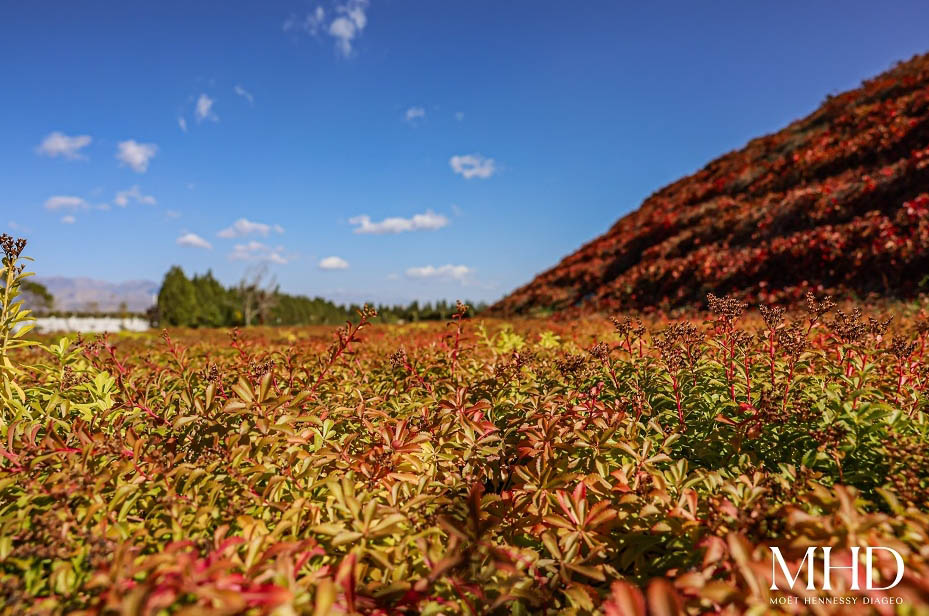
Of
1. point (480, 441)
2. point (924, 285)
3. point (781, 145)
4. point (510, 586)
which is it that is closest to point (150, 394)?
point (480, 441)

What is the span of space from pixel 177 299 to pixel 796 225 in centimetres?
5211

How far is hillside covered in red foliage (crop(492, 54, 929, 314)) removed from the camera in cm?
943

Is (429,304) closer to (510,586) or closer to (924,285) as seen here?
(924,285)

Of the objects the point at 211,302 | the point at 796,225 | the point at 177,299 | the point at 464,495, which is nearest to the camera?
the point at 464,495

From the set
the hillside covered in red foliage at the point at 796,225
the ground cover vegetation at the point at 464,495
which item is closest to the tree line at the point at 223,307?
the hillside covered in red foliage at the point at 796,225

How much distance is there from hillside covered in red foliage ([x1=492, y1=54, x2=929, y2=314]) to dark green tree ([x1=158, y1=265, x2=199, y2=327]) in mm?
40319

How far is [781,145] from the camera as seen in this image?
16531 mm

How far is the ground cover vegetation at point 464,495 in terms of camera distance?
129cm

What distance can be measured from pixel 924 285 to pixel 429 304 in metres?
33.3

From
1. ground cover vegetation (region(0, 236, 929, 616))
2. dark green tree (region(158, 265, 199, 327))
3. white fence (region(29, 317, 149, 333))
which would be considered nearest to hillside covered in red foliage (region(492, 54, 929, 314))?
ground cover vegetation (region(0, 236, 929, 616))

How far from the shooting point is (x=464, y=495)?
211 cm

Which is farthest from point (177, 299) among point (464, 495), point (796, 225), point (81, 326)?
point (464, 495)

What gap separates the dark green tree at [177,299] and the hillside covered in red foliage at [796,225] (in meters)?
40.3

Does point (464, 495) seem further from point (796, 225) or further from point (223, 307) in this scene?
point (223, 307)
